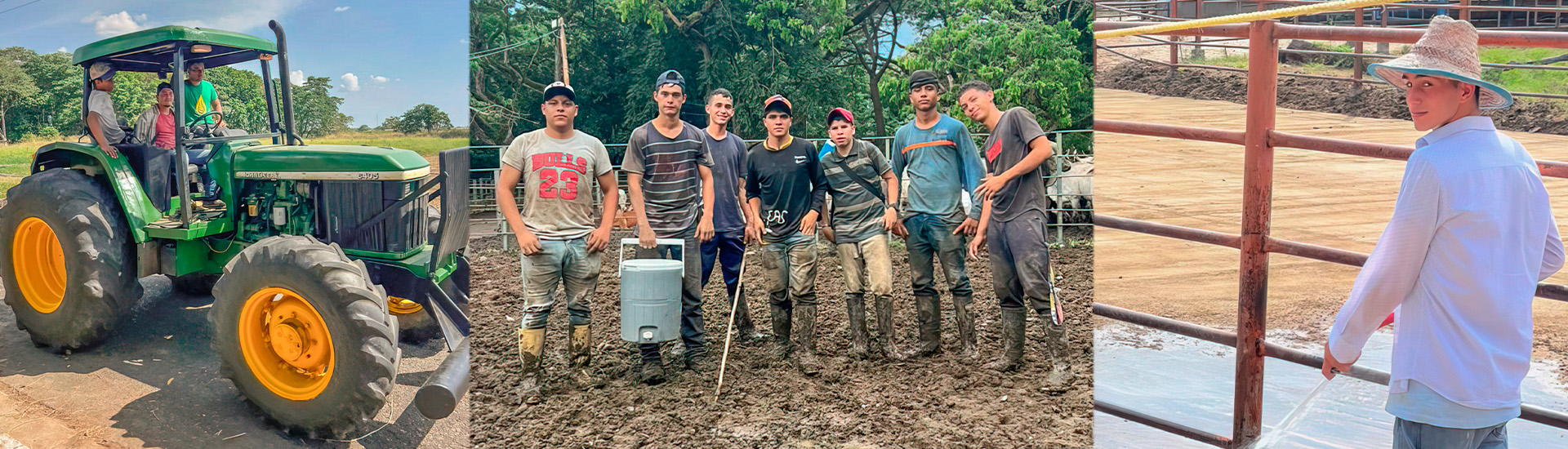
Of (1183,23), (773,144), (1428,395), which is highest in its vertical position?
(1183,23)

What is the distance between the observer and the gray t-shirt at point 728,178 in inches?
177

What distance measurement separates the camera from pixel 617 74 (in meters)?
5.10

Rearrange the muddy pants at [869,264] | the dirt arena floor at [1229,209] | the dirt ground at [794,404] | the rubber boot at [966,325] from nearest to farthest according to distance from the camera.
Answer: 1. the dirt ground at [794,404]
2. the muddy pants at [869,264]
3. the rubber boot at [966,325]
4. the dirt arena floor at [1229,209]

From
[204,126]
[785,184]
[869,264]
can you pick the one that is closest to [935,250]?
[869,264]

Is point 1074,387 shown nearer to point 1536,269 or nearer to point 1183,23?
point 1183,23

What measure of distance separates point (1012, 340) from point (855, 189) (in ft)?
3.58

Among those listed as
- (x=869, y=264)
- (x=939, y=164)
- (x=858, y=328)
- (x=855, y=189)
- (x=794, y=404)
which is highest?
(x=939, y=164)

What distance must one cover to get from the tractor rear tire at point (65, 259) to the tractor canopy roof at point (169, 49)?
0.57 meters

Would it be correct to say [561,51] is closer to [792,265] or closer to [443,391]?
[792,265]

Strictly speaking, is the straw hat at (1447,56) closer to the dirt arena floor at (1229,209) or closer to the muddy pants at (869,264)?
the muddy pants at (869,264)

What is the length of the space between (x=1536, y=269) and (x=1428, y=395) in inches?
15.9

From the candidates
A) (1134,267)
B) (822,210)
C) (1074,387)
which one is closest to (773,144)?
(822,210)

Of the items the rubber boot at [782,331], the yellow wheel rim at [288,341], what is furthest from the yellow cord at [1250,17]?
the yellow wheel rim at [288,341]

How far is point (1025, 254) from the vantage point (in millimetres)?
4605
